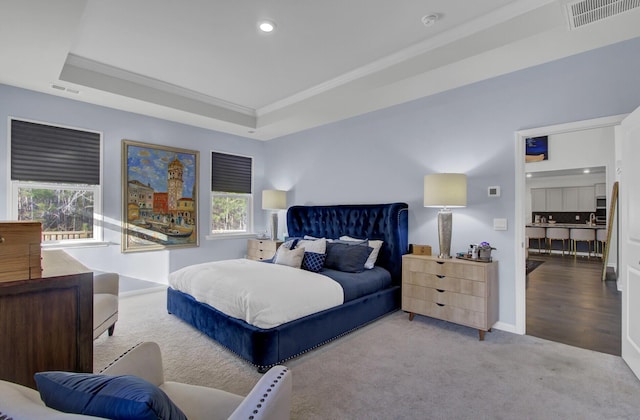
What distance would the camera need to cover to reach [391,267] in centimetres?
399

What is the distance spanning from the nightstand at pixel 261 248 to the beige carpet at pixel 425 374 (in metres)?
2.11

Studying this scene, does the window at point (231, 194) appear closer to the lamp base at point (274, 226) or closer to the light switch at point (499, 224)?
the lamp base at point (274, 226)

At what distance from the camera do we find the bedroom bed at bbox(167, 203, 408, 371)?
2.46 m

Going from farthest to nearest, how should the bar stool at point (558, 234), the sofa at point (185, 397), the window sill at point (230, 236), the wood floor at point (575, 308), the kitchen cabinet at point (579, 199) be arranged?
1. the kitchen cabinet at point (579, 199)
2. the bar stool at point (558, 234)
3. the window sill at point (230, 236)
4. the wood floor at point (575, 308)
5. the sofa at point (185, 397)

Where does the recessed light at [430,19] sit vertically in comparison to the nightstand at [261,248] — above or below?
above

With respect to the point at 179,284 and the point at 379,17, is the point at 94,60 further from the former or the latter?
the point at 379,17

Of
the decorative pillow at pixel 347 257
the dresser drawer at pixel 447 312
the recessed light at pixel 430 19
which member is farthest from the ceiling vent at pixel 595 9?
the decorative pillow at pixel 347 257

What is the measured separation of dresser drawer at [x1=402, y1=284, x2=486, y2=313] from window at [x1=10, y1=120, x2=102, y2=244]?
13.4 ft

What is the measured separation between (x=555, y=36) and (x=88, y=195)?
543cm

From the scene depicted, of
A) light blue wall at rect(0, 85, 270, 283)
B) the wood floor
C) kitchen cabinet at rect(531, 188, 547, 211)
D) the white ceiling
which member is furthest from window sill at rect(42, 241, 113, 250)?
kitchen cabinet at rect(531, 188, 547, 211)

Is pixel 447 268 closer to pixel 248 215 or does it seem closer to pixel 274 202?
pixel 274 202

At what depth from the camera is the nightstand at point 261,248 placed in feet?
17.1

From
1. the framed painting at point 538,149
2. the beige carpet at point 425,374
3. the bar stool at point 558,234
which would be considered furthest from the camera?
the bar stool at point 558,234

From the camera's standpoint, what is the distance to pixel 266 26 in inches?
110
